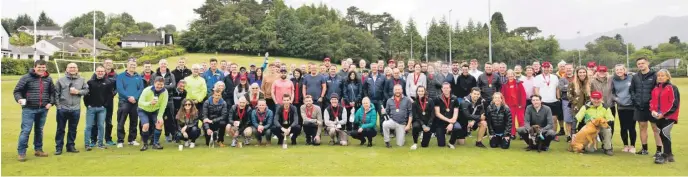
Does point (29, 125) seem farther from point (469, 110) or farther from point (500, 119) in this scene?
point (500, 119)

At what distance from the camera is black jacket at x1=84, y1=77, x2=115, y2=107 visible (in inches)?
319

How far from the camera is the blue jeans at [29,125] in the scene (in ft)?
23.6

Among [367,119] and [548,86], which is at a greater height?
[548,86]

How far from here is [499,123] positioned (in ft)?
28.1

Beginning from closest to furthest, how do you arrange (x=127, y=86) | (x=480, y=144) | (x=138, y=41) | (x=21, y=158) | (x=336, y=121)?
1. (x=21, y=158)
2. (x=127, y=86)
3. (x=480, y=144)
4. (x=336, y=121)
5. (x=138, y=41)

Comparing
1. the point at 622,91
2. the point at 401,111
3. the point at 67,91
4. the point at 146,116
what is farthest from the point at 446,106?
the point at 67,91

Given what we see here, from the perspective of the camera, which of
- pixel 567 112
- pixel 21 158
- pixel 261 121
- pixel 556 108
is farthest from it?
pixel 556 108

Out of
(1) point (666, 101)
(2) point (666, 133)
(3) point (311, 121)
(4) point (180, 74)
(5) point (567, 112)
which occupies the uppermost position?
(4) point (180, 74)

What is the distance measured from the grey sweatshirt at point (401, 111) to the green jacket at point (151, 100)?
408cm

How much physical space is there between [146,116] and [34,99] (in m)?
1.72

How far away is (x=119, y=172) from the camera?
633 centimetres

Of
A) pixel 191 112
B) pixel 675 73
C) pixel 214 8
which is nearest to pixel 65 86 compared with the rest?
pixel 191 112

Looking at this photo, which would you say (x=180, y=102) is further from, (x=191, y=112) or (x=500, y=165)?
(x=500, y=165)

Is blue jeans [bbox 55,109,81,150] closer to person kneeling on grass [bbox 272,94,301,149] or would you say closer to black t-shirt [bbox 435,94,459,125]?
person kneeling on grass [bbox 272,94,301,149]
